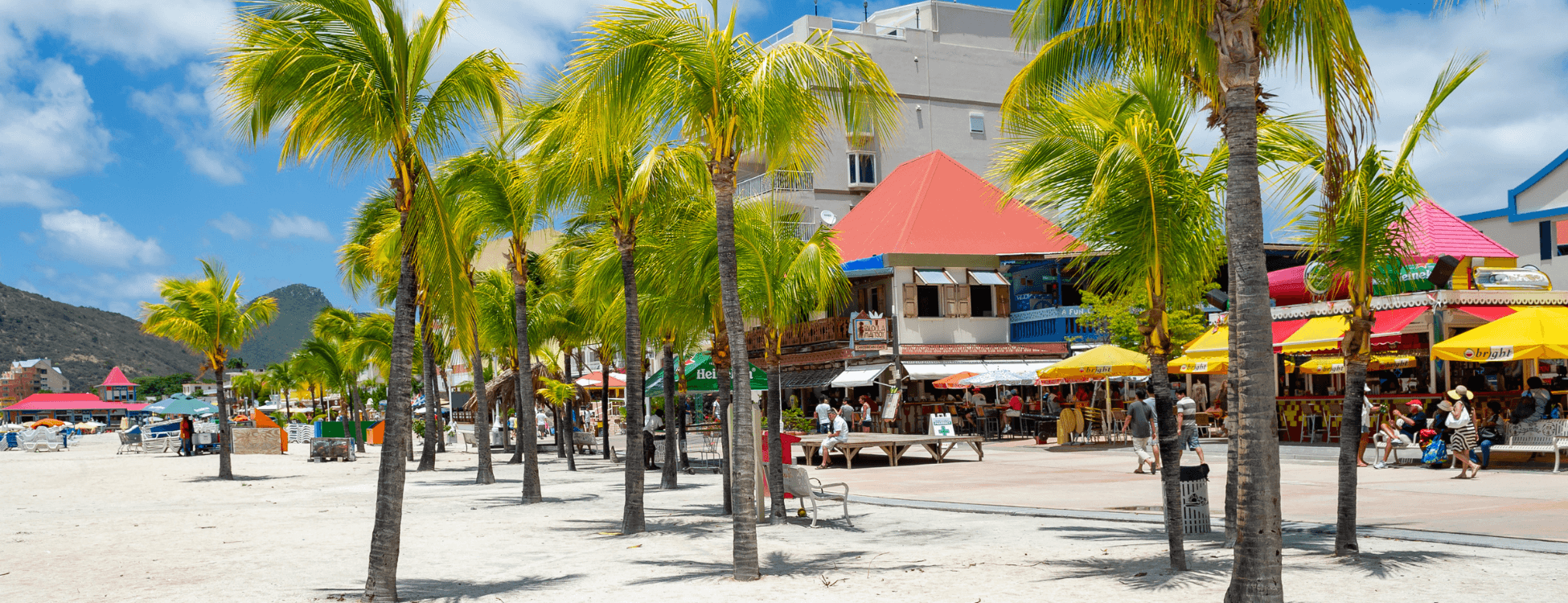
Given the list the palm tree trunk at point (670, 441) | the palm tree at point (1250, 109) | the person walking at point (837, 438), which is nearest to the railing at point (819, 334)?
the person walking at point (837, 438)

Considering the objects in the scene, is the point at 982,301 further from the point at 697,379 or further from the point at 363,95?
the point at 363,95

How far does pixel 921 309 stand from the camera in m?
37.6

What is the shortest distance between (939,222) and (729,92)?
2962cm

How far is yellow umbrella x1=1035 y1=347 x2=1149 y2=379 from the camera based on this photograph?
26.5 m

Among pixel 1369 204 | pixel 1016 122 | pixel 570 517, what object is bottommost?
pixel 570 517

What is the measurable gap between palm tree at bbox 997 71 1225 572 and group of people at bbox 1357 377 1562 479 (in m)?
8.72

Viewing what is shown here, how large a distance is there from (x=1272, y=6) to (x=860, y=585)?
4.89 m

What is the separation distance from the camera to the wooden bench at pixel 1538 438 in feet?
55.5

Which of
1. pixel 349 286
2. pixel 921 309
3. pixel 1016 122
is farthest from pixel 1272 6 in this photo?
pixel 921 309

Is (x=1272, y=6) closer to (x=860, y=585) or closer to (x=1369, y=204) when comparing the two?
(x=1369, y=204)

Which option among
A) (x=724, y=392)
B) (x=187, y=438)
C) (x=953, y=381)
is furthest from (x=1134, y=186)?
(x=187, y=438)

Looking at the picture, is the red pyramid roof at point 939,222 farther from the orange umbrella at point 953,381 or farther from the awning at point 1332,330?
the awning at point 1332,330

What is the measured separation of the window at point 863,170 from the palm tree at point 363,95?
1522 inches

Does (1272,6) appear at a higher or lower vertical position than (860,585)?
higher
